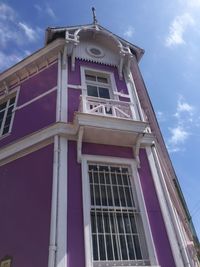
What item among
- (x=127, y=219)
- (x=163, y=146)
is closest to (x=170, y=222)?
(x=127, y=219)

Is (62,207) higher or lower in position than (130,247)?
higher

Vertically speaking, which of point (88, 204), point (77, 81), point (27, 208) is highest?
point (77, 81)

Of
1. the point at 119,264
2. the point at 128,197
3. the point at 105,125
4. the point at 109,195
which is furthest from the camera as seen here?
the point at 105,125

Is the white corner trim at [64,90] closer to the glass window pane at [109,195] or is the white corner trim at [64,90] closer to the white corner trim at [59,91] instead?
the white corner trim at [59,91]

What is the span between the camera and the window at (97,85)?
10.2 meters

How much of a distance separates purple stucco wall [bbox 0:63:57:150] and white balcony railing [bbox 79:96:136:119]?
1244 mm

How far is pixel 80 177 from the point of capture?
279 inches

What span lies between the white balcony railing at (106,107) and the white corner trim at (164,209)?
4.63 feet

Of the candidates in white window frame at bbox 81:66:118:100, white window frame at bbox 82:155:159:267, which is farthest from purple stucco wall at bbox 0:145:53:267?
white window frame at bbox 81:66:118:100

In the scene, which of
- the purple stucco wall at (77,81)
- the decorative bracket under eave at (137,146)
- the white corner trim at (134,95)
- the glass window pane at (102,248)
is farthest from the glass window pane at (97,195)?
the white corner trim at (134,95)

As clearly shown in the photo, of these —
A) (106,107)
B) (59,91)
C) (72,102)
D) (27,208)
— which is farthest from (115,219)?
(59,91)

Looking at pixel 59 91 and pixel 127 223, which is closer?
pixel 127 223

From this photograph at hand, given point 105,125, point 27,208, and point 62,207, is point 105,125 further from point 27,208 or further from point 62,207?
point 27,208

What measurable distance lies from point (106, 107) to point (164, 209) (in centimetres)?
369
